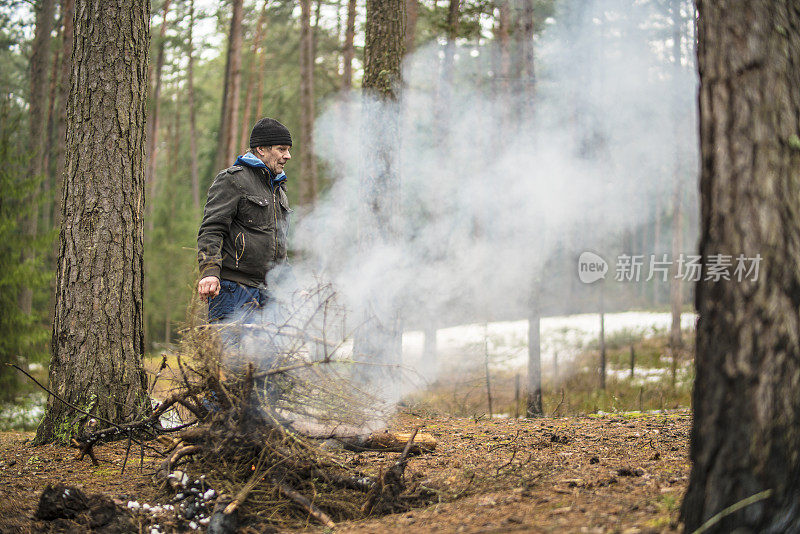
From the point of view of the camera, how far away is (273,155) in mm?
4641

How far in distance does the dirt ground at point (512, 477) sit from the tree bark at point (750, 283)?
367mm

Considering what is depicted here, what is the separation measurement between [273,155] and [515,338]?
14385mm

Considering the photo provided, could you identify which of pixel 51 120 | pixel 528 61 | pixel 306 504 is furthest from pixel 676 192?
pixel 51 120

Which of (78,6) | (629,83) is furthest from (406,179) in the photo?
(78,6)

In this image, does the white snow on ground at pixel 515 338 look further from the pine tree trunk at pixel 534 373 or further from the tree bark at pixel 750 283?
the tree bark at pixel 750 283

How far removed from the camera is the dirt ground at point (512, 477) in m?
2.83

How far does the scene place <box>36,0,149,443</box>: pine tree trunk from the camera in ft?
15.8

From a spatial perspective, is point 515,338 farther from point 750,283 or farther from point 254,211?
point 750,283

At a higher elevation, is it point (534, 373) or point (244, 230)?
point (244, 230)

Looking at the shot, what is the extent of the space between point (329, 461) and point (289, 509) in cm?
36

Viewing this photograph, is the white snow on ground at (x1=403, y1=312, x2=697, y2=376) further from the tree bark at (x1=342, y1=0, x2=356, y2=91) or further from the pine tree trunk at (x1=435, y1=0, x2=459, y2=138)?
the tree bark at (x1=342, y1=0, x2=356, y2=91)

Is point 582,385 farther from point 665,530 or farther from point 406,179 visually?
point 665,530

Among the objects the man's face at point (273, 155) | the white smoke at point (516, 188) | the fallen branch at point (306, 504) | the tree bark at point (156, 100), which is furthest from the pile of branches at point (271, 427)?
the tree bark at point (156, 100)

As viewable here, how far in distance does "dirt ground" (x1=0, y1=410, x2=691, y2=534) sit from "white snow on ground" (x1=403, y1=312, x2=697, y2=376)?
5.37 metres
